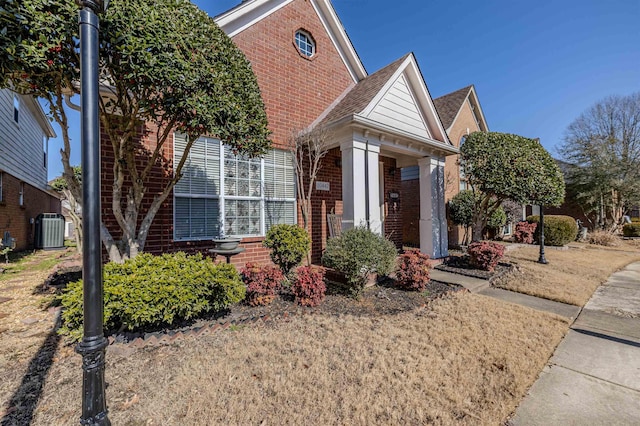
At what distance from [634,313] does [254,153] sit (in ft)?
23.0

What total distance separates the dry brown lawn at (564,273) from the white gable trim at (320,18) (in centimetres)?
738

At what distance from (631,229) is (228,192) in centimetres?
2339

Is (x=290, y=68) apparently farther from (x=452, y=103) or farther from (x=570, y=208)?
(x=570, y=208)

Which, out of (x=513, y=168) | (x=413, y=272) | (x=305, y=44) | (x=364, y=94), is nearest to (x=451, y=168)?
(x=513, y=168)

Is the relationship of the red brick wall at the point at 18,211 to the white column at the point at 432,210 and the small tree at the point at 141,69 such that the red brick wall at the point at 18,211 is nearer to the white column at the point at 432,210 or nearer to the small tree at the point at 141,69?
the small tree at the point at 141,69

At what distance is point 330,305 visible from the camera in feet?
15.4

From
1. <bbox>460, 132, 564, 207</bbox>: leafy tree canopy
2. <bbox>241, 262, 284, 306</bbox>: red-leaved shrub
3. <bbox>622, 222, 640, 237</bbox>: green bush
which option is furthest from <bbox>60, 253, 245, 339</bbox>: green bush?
<bbox>622, 222, 640, 237</bbox>: green bush

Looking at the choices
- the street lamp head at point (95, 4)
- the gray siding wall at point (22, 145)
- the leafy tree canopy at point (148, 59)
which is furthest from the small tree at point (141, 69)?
the gray siding wall at point (22, 145)

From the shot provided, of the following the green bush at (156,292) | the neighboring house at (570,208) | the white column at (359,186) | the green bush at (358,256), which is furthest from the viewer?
the neighboring house at (570,208)

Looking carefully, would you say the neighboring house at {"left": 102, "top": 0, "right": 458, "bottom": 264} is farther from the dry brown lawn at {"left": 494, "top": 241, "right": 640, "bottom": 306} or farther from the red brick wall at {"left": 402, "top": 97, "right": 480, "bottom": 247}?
the red brick wall at {"left": 402, "top": 97, "right": 480, "bottom": 247}

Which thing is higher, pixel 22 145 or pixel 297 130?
pixel 22 145

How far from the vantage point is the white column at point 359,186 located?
21.0 feet

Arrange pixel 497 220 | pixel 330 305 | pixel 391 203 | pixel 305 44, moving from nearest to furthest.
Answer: pixel 330 305, pixel 305 44, pixel 391 203, pixel 497 220

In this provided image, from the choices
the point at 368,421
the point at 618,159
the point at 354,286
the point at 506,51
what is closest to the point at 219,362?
the point at 368,421
